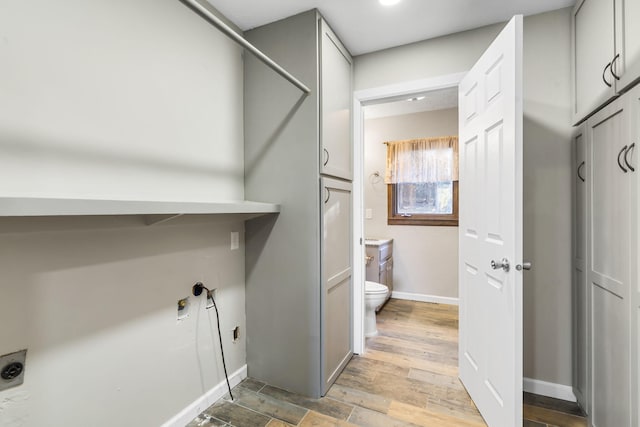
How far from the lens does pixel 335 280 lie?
6.78 ft

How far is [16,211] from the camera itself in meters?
0.81

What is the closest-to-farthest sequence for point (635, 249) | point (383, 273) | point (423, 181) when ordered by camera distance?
point (635, 249) → point (383, 273) → point (423, 181)

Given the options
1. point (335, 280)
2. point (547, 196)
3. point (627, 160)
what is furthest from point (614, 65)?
point (335, 280)

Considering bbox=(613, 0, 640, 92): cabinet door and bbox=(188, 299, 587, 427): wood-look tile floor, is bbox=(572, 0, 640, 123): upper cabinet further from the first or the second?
bbox=(188, 299, 587, 427): wood-look tile floor

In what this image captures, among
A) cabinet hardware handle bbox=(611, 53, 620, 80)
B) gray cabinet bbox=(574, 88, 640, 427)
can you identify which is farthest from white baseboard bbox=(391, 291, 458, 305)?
cabinet hardware handle bbox=(611, 53, 620, 80)

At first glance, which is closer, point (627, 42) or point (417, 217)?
point (627, 42)

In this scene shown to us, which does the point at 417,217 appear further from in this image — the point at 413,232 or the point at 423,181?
the point at 423,181

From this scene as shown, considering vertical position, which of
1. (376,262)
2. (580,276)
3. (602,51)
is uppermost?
(602,51)

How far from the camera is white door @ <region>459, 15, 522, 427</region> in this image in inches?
Result: 54.2

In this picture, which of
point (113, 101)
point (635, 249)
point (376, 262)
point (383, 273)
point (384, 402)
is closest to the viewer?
point (635, 249)

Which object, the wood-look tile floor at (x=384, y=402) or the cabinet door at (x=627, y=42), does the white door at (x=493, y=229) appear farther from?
the cabinet door at (x=627, y=42)

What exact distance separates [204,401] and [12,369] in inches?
39.2

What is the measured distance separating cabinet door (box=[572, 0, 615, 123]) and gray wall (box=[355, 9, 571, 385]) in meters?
0.08

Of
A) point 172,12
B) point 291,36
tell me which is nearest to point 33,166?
point 172,12
